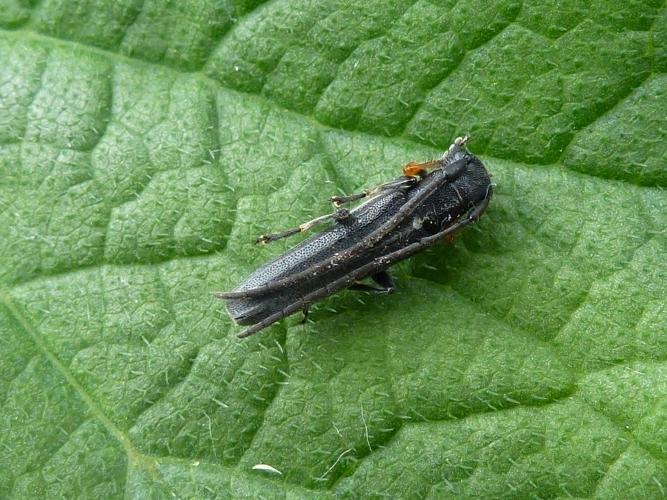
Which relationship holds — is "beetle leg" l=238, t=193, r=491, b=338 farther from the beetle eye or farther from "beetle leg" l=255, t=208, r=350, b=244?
"beetle leg" l=255, t=208, r=350, b=244

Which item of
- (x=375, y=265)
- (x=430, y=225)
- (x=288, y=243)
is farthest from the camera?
(x=288, y=243)

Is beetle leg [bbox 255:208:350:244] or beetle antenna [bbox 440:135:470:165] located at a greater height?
beetle antenna [bbox 440:135:470:165]

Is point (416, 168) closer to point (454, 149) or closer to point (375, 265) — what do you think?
point (454, 149)

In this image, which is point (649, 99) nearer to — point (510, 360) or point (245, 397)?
point (510, 360)

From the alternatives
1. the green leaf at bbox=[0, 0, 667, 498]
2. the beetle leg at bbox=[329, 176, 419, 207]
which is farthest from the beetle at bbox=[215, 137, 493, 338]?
the green leaf at bbox=[0, 0, 667, 498]

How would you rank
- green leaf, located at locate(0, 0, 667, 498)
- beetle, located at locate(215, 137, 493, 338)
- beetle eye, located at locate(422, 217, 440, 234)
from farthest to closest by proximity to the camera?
beetle eye, located at locate(422, 217, 440, 234)
beetle, located at locate(215, 137, 493, 338)
green leaf, located at locate(0, 0, 667, 498)

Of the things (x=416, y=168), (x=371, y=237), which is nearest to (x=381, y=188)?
(x=416, y=168)

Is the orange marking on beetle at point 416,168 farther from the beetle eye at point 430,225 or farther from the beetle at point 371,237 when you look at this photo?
the beetle eye at point 430,225
